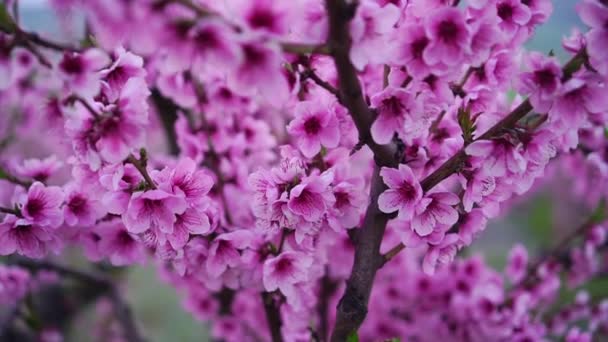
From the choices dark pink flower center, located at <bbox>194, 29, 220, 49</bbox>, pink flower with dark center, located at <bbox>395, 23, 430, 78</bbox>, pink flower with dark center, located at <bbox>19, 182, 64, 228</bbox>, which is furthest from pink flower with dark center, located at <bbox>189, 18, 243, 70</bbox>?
pink flower with dark center, located at <bbox>19, 182, 64, 228</bbox>

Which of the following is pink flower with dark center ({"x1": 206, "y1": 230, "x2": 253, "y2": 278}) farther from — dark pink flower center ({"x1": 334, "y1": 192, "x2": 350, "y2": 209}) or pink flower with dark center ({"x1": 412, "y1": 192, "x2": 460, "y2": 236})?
pink flower with dark center ({"x1": 412, "y1": 192, "x2": 460, "y2": 236})

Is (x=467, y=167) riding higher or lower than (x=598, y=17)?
lower

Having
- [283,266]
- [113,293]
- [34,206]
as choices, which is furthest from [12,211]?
[113,293]

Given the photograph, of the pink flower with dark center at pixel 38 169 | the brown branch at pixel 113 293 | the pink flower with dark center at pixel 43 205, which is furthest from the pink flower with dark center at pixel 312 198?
the brown branch at pixel 113 293

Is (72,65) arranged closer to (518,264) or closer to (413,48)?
(413,48)

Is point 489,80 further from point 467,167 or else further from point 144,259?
point 144,259

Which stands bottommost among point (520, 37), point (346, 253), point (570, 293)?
point (570, 293)

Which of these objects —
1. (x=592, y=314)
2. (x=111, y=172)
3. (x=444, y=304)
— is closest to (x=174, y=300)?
(x=444, y=304)

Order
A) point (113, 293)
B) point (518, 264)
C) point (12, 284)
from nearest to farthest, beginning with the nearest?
point (12, 284) < point (518, 264) < point (113, 293)
